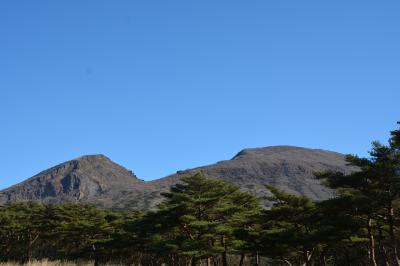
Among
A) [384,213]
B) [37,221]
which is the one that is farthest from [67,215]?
[384,213]

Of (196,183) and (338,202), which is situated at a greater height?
(196,183)

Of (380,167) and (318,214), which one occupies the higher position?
(380,167)

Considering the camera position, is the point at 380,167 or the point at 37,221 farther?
the point at 37,221

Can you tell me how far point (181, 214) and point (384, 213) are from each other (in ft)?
51.5

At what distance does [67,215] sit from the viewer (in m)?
59.4

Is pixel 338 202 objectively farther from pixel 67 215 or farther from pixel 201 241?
pixel 67 215

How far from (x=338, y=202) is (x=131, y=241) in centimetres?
2697

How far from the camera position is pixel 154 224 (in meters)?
38.9

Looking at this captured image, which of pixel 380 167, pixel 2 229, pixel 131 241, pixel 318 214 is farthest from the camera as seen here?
pixel 2 229

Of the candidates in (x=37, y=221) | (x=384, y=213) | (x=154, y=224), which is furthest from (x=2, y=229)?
(x=384, y=213)

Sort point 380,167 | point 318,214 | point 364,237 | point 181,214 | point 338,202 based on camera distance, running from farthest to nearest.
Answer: point 181,214, point 364,237, point 318,214, point 338,202, point 380,167

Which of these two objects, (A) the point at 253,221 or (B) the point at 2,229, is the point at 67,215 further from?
(A) the point at 253,221

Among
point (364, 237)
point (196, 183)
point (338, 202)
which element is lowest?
point (364, 237)

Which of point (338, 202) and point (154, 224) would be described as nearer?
point (338, 202)
